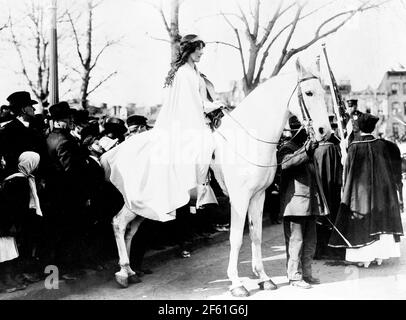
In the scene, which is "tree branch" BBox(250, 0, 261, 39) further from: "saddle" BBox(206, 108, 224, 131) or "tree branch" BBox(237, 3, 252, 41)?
"saddle" BBox(206, 108, 224, 131)

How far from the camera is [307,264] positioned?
589 centimetres

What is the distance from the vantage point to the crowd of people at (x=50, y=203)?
520 cm

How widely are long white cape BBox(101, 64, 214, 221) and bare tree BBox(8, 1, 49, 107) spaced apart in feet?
8.56

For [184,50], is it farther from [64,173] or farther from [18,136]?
[18,136]

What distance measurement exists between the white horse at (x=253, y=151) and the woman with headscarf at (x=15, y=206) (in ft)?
4.01

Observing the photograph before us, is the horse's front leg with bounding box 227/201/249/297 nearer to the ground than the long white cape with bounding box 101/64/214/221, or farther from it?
nearer to the ground

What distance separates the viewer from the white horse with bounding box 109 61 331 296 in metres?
5.48

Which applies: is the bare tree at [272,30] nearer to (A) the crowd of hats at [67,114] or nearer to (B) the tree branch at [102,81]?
(B) the tree branch at [102,81]

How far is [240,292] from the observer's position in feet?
17.7

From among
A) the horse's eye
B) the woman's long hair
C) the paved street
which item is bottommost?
the paved street

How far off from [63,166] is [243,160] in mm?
2032

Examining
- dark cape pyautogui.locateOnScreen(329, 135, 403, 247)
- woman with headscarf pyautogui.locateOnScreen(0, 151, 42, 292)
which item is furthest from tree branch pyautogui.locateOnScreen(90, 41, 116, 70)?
dark cape pyautogui.locateOnScreen(329, 135, 403, 247)

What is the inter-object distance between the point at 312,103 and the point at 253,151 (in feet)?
2.75

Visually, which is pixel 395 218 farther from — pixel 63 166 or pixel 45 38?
pixel 45 38
